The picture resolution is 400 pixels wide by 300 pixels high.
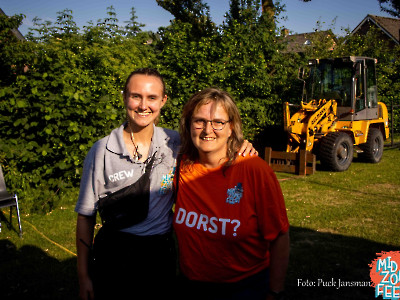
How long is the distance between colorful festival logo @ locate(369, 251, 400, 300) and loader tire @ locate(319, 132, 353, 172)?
5.15 m

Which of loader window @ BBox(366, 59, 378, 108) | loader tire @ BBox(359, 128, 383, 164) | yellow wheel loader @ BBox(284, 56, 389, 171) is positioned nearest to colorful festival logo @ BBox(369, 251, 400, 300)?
yellow wheel loader @ BBox(284, 56, 389, 171)

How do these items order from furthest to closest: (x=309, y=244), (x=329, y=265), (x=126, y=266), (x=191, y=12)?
(x=191, y=12) → (x=309, y=244) → (x=329, y=265) → (x=126, y=266)

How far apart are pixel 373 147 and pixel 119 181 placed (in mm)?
10825

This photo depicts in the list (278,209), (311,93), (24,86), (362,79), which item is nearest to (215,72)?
(311,93)

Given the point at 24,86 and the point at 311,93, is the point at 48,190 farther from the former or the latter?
the point at 311,93

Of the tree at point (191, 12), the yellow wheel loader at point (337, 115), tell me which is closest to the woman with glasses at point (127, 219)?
the yellow wheel loader at point (337, 115)

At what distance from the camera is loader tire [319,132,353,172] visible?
934cm

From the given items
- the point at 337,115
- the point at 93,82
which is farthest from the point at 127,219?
the point at 337,115

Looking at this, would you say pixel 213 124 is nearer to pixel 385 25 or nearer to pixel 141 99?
pixel 141 99

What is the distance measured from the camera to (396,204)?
6.54m

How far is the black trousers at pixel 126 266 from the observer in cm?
201

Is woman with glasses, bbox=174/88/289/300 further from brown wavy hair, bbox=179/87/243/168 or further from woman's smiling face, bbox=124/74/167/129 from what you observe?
woman's smiling face, bbox=124/74/167/129

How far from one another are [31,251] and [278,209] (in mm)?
3830

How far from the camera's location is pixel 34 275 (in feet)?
12.9
